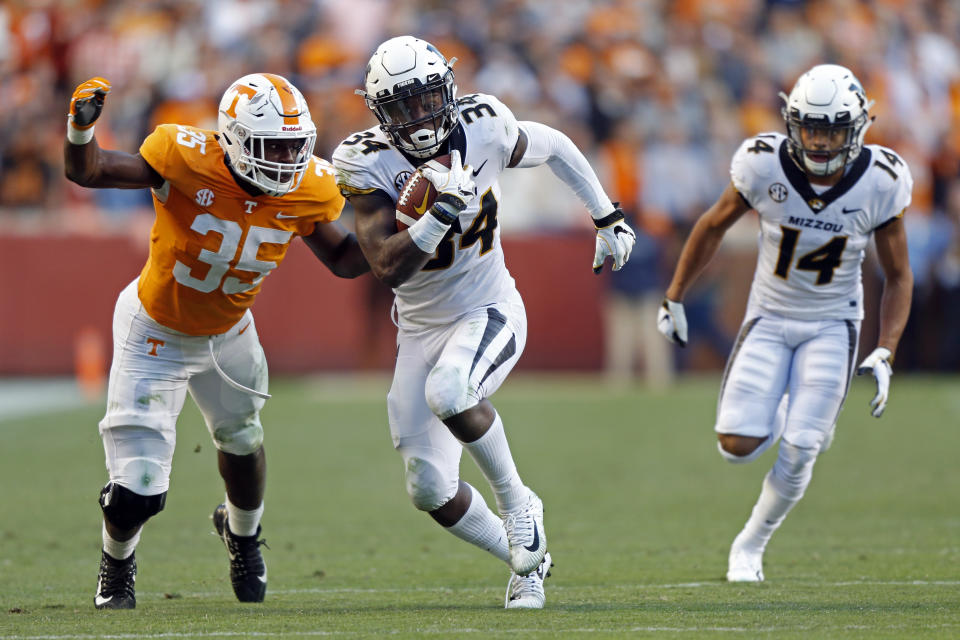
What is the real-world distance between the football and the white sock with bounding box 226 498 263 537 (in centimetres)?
144

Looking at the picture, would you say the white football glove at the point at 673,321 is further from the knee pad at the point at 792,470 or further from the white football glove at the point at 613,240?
the white football glove at the point at 613,240

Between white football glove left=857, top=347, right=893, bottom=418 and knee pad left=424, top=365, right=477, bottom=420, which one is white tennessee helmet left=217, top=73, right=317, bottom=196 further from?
white football glove left=857, top=347, right=893, bottom=418

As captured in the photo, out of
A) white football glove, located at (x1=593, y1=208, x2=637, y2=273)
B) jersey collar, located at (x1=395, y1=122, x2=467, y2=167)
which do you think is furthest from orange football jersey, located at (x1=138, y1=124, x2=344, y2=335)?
white football glove, located at (x1=593, y1=208, x2=637, y2=273)

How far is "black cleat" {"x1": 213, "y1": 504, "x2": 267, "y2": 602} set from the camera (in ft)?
18.6

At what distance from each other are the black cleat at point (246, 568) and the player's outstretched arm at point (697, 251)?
198 centimetres

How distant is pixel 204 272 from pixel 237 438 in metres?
0.70

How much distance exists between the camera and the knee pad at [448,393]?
5.02 meters

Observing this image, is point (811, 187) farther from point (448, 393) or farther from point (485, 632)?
point (485, 632)

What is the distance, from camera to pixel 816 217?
20.2 ft

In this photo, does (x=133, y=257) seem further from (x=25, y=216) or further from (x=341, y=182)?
(x=341, y=182)

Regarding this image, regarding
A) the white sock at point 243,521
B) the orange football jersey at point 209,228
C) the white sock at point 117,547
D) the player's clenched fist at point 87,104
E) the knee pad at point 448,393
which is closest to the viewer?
the player's clenched fist at point 87,104

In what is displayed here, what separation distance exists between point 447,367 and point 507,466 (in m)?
0.41

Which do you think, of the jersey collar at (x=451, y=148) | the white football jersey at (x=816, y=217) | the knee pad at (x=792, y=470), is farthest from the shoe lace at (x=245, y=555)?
the white football jersey at (x=816, y=217)

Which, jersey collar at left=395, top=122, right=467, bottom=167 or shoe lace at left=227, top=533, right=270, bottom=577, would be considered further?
shoe lace at left=227, top=533, right=270, bottom=577
